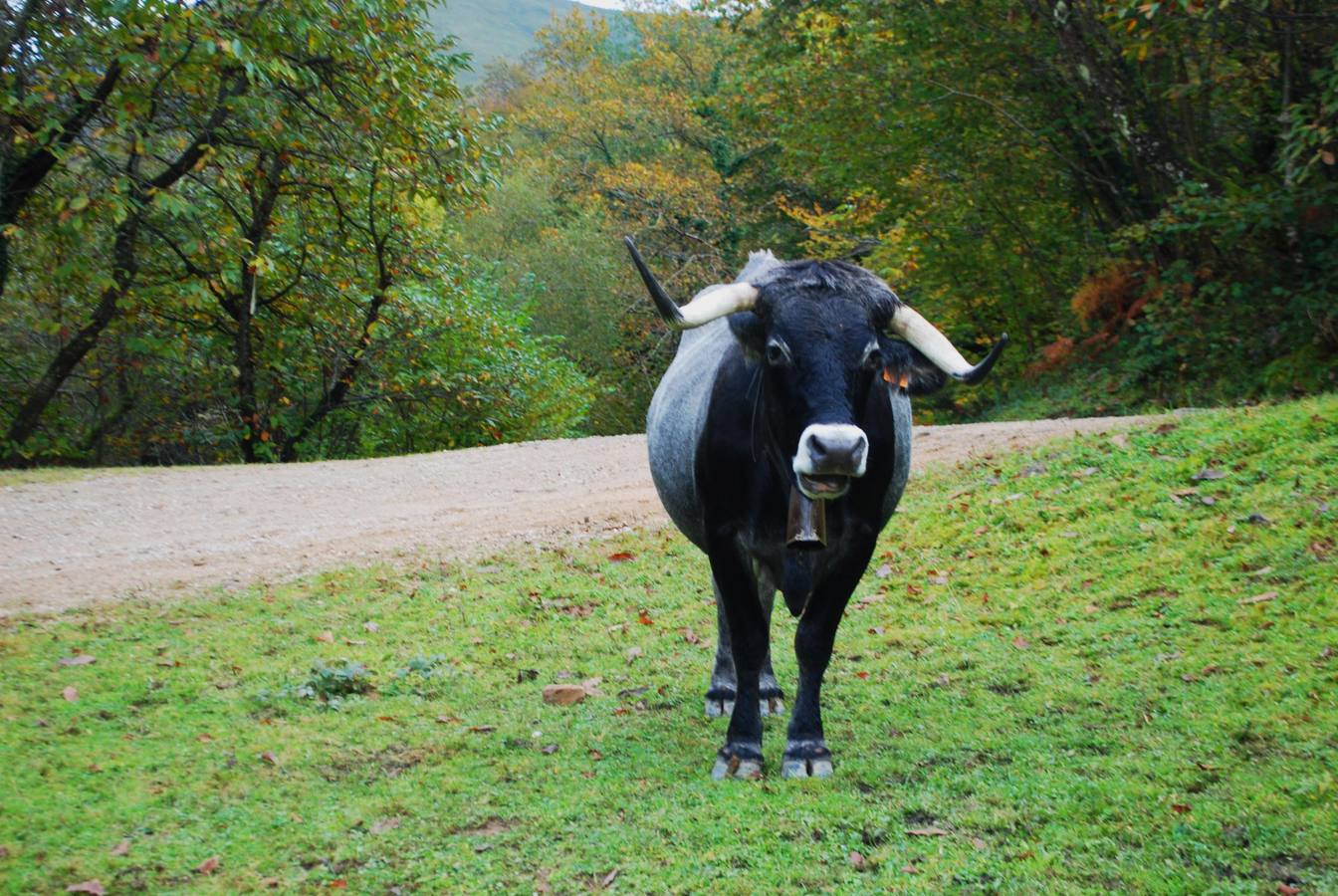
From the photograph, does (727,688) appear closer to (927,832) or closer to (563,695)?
(563,695)

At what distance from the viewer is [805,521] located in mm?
5621

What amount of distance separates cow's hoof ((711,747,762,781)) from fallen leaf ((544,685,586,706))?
67.2 inches

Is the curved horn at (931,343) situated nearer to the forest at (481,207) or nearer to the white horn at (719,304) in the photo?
the white horn at (719,304)

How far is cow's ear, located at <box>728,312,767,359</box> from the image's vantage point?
5.70 m

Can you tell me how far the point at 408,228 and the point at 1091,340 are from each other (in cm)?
1075

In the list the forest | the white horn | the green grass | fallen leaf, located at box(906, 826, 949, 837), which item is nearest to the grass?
fallen leaf, located at box(906, 826, 949, 837)

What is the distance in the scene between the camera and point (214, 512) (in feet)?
45.0

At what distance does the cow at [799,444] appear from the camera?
5.39m

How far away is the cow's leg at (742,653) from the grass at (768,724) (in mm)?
169

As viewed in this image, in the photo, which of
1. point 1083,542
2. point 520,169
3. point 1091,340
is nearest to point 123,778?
point 1083,542

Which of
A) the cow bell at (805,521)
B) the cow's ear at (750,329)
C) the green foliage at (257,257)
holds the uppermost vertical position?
the green foliage at (257,257)

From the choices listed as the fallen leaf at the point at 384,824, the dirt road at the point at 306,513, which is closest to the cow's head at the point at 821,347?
the fallen leaf at the point at 384,824

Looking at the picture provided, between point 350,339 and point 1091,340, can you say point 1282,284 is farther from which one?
point 350,339

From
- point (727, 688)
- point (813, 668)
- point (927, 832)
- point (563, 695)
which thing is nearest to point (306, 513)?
point (563, 695)
